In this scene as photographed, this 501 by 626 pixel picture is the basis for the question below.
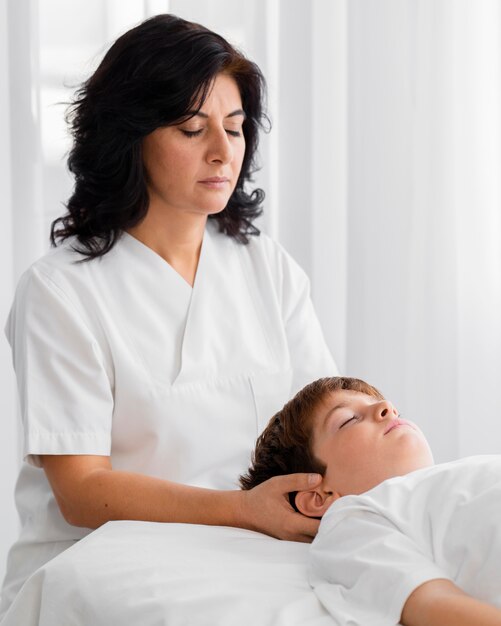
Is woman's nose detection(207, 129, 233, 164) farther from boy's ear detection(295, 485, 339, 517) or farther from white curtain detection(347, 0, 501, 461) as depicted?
white curtain detection(347, 0, 501, 461)

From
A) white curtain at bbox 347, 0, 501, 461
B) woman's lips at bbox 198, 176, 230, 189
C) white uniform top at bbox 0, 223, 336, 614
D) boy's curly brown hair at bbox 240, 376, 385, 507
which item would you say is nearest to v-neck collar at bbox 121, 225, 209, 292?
white uniform top at bbox 0, 223, 336, 614

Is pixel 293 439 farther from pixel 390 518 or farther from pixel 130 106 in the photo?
pixel 130 106

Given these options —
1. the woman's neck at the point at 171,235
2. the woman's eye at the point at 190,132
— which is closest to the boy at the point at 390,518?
the woman's neck at the point at 171,235

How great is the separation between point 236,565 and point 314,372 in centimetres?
71

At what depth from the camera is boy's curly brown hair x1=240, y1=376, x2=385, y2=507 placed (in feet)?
5.21

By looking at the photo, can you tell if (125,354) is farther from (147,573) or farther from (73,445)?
(147,573)

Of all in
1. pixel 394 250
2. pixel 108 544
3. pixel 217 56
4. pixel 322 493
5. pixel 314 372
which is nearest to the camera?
pixel 108 544

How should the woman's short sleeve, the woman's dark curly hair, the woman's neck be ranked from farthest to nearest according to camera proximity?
1. the woman's neck
2. the woman's dark curly hair
3. the woman's short sleeve

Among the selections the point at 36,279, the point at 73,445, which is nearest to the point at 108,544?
the point at 73,445

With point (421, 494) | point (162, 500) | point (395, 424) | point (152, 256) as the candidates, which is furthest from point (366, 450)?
point (152, 256)

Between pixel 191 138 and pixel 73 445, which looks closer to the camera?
pixel 73 445

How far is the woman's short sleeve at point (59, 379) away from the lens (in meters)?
1.65

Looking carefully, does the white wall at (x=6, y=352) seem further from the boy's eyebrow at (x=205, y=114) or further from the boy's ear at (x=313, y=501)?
the boy's ear at (x=313, y=501)

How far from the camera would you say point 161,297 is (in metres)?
1.83
